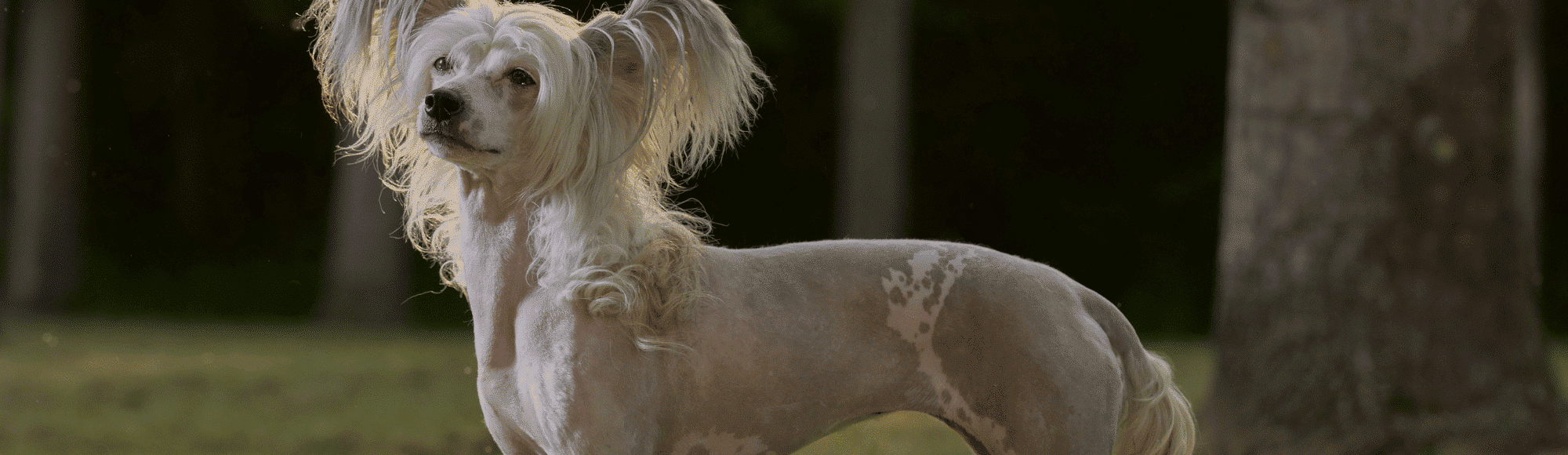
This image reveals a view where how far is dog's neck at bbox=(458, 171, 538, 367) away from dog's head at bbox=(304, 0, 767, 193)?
0.07 metres

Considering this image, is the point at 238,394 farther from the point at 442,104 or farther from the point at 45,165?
the point at 45,165

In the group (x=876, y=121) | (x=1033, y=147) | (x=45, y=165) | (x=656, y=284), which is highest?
(x=656, y=284)

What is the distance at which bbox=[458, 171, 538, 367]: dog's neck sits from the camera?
2.60 metres

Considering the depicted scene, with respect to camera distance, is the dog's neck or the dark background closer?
the dog's neck

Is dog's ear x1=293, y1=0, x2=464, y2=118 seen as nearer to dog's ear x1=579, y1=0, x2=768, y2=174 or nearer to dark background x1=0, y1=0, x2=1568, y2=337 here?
dog's ear x1=579, y1=0, x2=768, y2=174

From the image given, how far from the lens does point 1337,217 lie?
533 centimetres

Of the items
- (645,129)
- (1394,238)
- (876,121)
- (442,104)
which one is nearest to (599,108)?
(645,129)

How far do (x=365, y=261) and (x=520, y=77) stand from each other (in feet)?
29.0

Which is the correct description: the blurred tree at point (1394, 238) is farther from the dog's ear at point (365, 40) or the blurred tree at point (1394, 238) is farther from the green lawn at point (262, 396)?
the dog's ear at point (365, 40)

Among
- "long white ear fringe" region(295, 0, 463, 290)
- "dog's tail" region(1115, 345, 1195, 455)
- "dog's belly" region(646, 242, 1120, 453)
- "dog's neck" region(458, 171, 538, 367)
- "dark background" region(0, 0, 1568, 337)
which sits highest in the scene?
"long white ear fringe" region(295, 0, 463, 290)

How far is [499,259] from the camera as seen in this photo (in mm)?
2613

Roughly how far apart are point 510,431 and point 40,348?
807 centimetres

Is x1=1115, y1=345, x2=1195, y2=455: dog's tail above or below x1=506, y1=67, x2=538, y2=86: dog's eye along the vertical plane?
below

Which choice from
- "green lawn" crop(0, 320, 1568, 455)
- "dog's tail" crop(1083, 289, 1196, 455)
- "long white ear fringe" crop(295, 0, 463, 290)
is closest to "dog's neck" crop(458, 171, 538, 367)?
"long white ear fringe" crop(295, 0, 463, 290)
